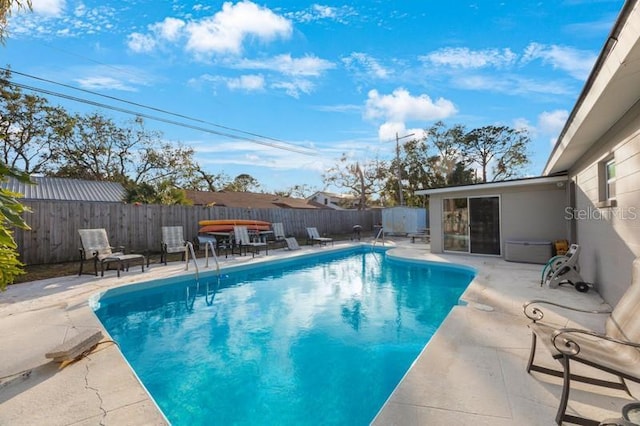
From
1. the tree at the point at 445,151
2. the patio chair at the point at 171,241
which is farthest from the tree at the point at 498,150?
the patio chair at the point at 171,241

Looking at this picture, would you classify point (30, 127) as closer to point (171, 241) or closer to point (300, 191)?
point (171, 241)

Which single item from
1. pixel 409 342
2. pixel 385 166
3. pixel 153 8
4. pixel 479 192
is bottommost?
pixel 409 342

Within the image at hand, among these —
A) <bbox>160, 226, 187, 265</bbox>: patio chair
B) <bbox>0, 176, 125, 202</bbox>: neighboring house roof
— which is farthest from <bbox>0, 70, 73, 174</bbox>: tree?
<bbox>160, 226, 187, 265</bbox>: patio chair

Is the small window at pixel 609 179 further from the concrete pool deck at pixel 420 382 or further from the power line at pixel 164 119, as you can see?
the power line at pixel 164 119

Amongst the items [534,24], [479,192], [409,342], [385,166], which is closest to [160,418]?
[409,342]

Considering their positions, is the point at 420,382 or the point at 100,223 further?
the point at 100,223

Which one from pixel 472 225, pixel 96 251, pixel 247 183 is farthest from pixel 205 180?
pixel 472 225

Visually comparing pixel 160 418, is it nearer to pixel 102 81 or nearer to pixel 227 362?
pixel 227 362

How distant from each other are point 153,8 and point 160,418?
11.7 metres

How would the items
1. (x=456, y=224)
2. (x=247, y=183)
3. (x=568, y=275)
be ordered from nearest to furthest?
(x=568, y=275) < (x=456, y=224) < (x=247, y=183)

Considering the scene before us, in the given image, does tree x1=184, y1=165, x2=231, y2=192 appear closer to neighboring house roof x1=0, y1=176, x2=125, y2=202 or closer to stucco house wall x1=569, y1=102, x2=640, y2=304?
neighboring house roof x1=0, y1=176, x2=125, y2=202

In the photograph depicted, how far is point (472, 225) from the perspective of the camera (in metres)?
10.3

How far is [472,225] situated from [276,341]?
27.1ft

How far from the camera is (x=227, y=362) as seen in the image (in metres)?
3.84
